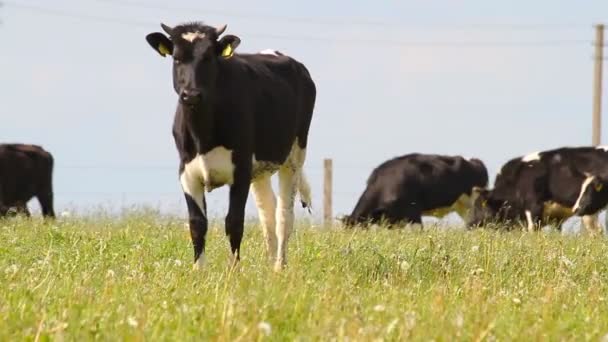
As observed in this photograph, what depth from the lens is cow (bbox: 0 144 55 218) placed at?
2794 cm

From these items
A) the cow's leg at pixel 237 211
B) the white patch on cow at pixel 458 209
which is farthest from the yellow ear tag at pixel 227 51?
the white patch on cow at pixel 458 209

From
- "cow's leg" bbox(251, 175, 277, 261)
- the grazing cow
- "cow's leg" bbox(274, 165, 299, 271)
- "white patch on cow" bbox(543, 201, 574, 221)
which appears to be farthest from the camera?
the grazing cow

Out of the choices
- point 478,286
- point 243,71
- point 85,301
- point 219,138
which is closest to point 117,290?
point 85,301

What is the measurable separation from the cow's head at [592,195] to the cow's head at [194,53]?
15830 millimetres

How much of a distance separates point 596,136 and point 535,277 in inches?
1140

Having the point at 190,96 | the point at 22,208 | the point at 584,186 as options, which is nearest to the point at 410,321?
the point at 190,96

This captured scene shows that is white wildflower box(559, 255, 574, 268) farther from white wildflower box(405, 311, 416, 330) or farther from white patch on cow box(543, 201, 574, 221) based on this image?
white patch on cow box(543, 201, 574, 221)

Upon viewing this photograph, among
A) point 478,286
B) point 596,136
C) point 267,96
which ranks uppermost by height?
point 267,96

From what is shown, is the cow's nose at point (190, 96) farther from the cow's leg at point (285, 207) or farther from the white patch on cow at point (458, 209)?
the white patch on cow at point (458, 209)

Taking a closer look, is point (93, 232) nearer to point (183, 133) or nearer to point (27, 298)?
point (183, 133)

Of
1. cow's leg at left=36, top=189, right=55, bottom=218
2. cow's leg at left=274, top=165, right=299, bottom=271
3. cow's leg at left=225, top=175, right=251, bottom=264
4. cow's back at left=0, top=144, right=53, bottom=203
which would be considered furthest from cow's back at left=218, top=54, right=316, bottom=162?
cow's back at left=0, top=144, right=53, bottom=203

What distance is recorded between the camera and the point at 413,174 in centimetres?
2864

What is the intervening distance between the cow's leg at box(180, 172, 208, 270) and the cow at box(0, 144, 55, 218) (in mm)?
16784

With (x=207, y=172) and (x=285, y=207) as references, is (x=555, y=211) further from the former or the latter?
(x=207, y=172)
